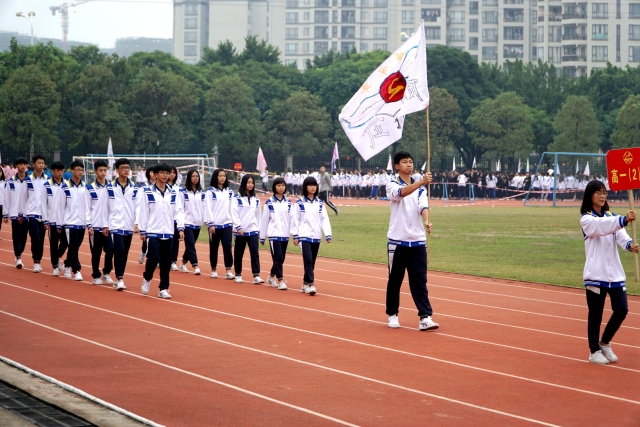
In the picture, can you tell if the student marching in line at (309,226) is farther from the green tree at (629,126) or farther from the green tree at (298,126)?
the green tree at (629,126)

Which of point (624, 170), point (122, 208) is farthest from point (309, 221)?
point (624, 170)

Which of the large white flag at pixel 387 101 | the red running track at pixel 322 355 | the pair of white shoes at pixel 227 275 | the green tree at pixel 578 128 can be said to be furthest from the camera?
the green tree at pixel 578 128

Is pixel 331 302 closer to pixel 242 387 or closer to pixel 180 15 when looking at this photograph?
pixel 242 387

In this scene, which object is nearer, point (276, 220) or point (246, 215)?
point (276, 220)

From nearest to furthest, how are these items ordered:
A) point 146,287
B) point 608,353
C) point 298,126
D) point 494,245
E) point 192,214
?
point 608,353 < point 146,287 < point 192,214 < point 494,245 < point 298,126

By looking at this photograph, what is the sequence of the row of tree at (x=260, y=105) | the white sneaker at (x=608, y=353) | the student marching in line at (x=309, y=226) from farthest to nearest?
the row of tree at (x=260, y=105), the student marching in line at (x=309, y=226), the white sneaker at (x=608, y=353)

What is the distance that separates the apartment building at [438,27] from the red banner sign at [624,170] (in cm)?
10201

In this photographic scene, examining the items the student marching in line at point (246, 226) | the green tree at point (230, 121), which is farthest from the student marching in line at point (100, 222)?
the green tree at point (230, 121)

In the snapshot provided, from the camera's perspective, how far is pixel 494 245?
860 inches

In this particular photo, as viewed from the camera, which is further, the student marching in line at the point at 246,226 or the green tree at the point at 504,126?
the green tree at the point at 504,126

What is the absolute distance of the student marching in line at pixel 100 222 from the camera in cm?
1379

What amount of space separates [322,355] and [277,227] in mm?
5386

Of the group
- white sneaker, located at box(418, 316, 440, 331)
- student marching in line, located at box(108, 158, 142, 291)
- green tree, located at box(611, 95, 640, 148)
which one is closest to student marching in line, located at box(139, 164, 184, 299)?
student marching in line, located at box(108, 158, 142, 291)

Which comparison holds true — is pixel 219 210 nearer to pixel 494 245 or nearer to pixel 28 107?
pixel 494 245
